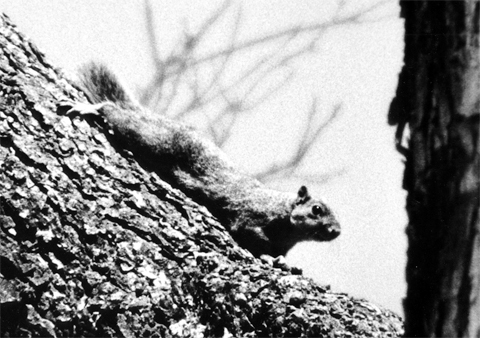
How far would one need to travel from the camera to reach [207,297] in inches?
59.0

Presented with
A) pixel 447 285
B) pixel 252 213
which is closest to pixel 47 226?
pixel 447 285

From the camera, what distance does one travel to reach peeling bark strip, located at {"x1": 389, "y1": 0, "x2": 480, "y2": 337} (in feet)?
2.97

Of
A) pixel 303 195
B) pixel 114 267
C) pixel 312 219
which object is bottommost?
pixel 114 267

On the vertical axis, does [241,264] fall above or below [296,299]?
above

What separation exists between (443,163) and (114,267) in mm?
923

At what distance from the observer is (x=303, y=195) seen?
3242 millimetres

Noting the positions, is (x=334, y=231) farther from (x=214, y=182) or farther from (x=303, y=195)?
(x=214, y=182)

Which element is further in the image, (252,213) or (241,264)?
(252,213)

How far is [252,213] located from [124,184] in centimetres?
131

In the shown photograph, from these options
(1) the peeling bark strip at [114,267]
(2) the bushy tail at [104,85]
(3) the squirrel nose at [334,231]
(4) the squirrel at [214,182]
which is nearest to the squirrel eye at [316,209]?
(4) the squirrel at [214,182]

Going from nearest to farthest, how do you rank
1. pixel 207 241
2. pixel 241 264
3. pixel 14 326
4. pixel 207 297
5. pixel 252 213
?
pixel 14 326
pixel 207 297
pixel 241 264
pixel 207 241
pixel 252 213

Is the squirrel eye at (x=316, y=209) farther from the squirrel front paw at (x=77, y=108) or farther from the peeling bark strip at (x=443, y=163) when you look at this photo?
the peeling bark strip at (x=443, y=163)

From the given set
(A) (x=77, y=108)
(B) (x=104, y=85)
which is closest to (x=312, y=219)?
(B) (x=104, y=85)

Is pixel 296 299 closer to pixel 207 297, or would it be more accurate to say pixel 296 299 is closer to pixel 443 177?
pixel 207 297
